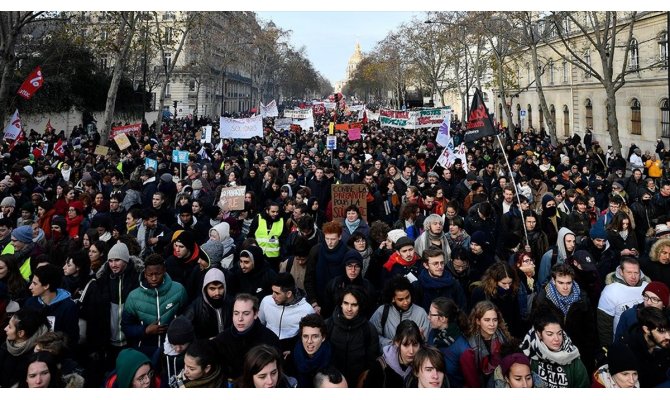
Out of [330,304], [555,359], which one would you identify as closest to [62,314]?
[330,304]

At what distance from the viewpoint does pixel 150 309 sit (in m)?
4.33

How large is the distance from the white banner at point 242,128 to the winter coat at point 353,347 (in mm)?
14240

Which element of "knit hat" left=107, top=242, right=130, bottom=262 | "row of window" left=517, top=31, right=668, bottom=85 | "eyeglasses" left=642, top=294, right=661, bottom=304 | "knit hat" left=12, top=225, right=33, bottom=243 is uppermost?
"row of window" left=517, top=31, right=668, bottom=85

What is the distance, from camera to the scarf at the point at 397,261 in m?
5.37

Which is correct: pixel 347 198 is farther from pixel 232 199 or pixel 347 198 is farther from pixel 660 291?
pixel 660 291

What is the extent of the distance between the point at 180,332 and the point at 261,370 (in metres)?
0.76

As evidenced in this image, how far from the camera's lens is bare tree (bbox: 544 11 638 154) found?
18.4 metres

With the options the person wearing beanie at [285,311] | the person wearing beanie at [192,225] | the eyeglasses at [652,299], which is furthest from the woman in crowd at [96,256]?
the eyeglasses at [652,299]

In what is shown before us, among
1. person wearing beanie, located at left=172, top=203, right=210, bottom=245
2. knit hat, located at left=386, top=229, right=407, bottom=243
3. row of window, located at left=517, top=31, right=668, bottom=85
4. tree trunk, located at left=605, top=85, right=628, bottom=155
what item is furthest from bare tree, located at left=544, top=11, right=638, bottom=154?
person wearing beanie, located at left=172, top=203, right=210, bottom=245

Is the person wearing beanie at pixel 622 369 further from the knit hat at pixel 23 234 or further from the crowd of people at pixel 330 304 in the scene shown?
the knit hat at pixel 23 234

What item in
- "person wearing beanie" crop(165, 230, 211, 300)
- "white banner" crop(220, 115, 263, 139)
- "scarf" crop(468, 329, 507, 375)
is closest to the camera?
"scarf" crop(468, 329, 507, 375)

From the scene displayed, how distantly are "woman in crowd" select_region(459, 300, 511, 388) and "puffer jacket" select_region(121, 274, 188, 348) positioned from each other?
2374 mm

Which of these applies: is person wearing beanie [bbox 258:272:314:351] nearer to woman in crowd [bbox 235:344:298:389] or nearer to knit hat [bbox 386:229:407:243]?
A: woman in crowd [bbox 235:344:298:389]

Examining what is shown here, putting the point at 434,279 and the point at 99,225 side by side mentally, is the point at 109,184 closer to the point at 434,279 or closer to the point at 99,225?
the point at 99,225
